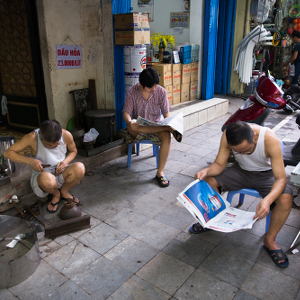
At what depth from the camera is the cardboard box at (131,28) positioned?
424cm

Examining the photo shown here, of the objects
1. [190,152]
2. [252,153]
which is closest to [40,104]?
[190,152]

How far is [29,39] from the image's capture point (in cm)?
437

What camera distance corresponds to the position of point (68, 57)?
14.5 feet

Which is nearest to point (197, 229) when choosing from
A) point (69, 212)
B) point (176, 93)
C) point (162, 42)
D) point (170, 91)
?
point (69, 212)

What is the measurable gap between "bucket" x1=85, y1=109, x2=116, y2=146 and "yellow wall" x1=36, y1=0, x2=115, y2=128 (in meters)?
0.35

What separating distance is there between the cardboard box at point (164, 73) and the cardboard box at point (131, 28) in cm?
186

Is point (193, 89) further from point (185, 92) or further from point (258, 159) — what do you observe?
point (258, 159)

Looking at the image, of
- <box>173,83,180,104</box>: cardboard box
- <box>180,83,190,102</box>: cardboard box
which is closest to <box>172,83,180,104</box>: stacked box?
<box>173,83,180,104</box>: cardboard box

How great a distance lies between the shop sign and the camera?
429cm

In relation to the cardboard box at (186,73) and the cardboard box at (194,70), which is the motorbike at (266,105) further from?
the cardboard box at (194,70)

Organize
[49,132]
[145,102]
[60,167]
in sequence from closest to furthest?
[49,132], [60,167], [145,102]

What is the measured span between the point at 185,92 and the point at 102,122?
3334 mm

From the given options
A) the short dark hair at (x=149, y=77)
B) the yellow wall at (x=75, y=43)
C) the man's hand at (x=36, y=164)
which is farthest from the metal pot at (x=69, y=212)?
the yellow wall at (x=75, y=43)

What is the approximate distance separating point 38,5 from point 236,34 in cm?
591
